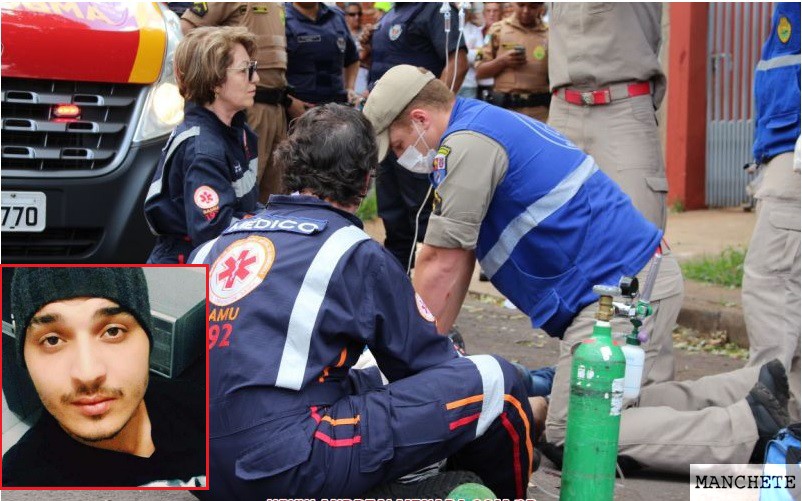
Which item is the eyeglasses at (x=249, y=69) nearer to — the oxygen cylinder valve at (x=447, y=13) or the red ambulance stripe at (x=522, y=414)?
the red ambulance stripe at (x=522, y=414)

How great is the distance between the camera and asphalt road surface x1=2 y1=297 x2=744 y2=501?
13.1ft

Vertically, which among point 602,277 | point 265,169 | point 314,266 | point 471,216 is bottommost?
point 265,169

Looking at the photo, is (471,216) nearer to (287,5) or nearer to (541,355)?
(541,355)

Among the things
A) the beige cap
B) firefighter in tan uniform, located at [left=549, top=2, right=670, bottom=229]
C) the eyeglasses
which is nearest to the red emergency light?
the eyeglasses

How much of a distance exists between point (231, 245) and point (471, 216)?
3.79ft

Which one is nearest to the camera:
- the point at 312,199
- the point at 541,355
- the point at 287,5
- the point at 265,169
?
the point at 312,199

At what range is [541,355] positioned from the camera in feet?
21.3

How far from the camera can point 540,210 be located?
4434 mm

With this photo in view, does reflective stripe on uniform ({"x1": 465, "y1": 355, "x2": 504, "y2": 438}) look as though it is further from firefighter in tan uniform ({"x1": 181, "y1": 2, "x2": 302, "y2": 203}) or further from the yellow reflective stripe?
firefighter in tan uniform ({"x1": 181, "y1": 2, "x2": 302, "y2": 203})

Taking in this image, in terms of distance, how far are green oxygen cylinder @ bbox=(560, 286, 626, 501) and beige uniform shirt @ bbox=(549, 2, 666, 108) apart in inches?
107

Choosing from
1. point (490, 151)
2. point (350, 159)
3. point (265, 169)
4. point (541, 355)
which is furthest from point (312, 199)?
point (265, 169)

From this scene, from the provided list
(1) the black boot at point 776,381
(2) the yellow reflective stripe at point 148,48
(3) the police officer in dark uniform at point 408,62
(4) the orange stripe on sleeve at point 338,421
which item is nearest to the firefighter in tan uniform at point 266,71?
(3) the police officer in dark uniform at point 408,62

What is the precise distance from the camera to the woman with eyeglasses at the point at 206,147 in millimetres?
4809

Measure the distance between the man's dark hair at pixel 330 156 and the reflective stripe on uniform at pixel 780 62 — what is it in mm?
2426
